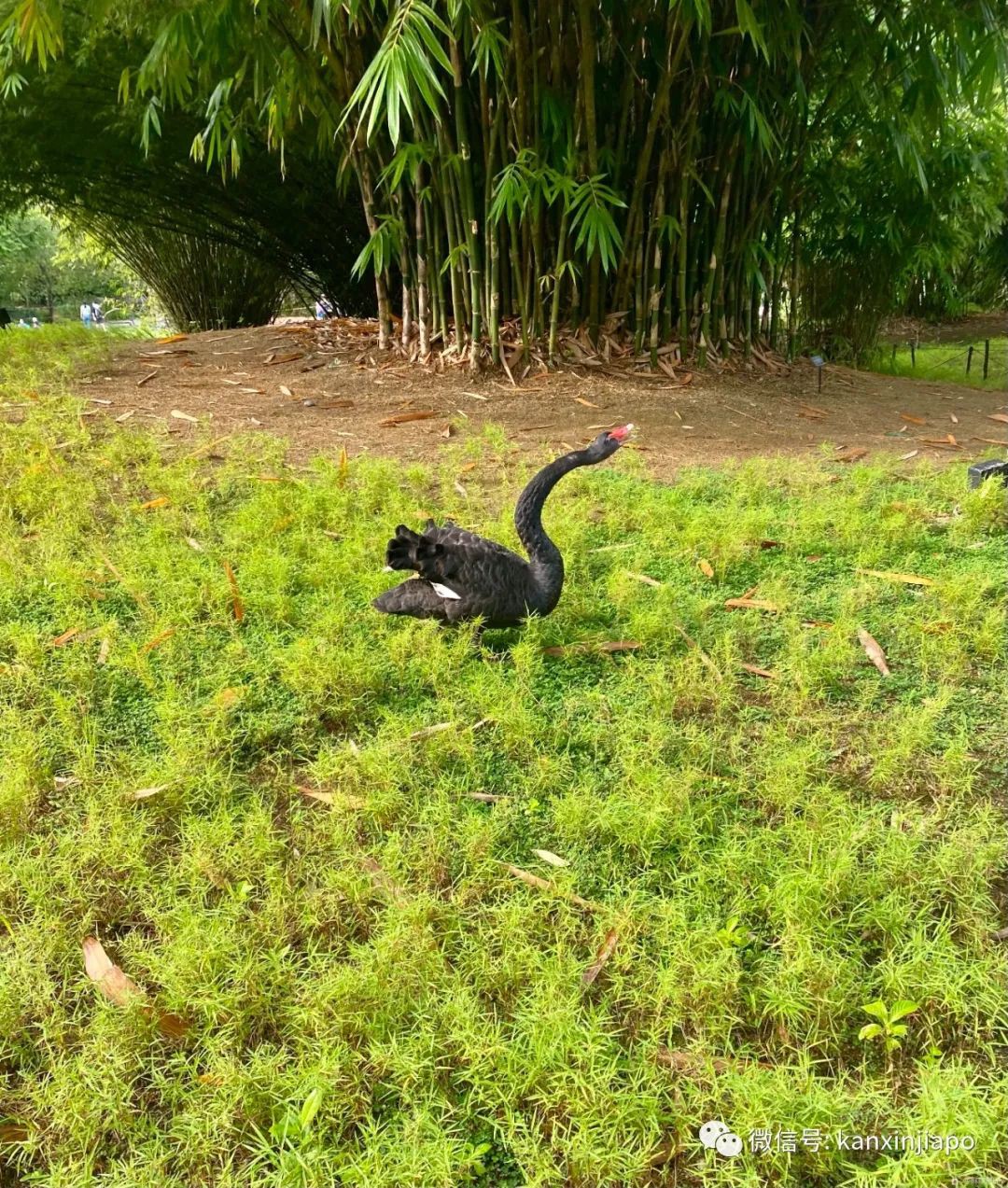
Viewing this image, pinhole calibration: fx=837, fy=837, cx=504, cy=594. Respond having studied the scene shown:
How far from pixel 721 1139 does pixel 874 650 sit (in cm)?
133

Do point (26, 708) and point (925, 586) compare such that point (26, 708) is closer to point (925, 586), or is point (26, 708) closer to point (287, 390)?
point (925, 586)

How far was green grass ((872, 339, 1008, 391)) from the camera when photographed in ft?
21.1

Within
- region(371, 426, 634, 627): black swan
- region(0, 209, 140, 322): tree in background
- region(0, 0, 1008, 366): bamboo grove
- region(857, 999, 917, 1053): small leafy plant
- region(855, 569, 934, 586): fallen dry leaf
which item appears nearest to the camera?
region(857, 999, 917, 1053): small leafy plant

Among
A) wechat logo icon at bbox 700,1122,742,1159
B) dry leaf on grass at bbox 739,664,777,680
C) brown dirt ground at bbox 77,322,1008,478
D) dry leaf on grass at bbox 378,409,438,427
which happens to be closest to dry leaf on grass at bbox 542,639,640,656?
dry leaf on grass at bbox 739,664,777,680

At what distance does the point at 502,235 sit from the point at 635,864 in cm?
389

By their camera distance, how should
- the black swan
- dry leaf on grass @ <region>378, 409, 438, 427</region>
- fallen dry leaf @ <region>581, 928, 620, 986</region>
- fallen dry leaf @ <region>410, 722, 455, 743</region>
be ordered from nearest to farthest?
fallen dry leaf @ <region>581, 928, 620, 986</region>, fallen dry leaf @ <region>410, 722, 455, 743</region>, the black swan, dry leaf on grass @ <region>378, 409, 438, 427</region>

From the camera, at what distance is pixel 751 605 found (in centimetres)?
228

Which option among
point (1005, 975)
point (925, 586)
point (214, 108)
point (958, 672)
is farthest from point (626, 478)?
point (214, 108)

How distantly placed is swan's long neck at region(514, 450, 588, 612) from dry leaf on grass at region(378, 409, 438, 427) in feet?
6.93

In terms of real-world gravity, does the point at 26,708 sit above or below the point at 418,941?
above

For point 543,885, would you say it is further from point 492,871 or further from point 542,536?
point 542,536

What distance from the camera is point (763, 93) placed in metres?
4.33

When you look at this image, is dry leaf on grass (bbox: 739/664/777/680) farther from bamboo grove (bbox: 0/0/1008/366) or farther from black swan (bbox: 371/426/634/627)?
bamboo grove (bbox: 0/0/1008/366)

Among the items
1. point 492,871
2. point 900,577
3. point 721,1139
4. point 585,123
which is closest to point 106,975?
point 492,871
